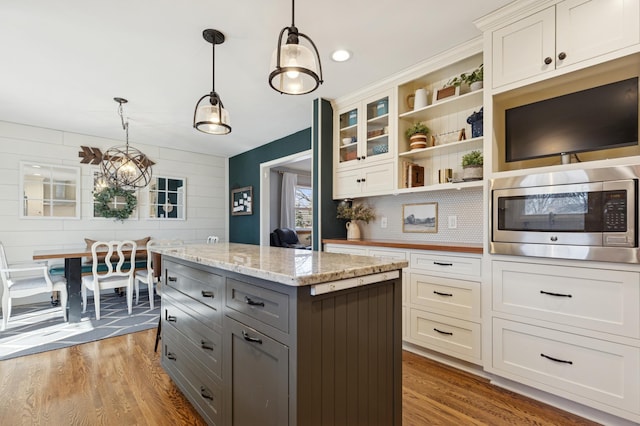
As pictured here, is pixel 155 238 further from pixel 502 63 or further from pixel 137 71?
pixel 502 63

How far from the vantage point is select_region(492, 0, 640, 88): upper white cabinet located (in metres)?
1.65

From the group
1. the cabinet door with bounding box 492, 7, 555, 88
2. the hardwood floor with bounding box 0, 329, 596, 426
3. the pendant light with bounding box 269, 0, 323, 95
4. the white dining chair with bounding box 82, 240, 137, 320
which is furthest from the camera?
the white dining chair with bounding box 82, 240, 137, 320

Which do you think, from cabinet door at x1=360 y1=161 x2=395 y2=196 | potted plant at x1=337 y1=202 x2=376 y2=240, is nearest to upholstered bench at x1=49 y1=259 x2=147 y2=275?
potted plant at x1=337 y1=202 x2=376 y2=240

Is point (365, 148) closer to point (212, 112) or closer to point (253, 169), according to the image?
point (212, 112)

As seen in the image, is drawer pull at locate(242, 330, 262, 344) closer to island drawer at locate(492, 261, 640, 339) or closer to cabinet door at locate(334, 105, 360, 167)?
island drawer at locate(492, 261, 640, 339)

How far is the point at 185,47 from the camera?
2.43 meters

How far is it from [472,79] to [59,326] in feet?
15.8

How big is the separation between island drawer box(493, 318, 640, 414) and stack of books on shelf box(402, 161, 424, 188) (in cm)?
133

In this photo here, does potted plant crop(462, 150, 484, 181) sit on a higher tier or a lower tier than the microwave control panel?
higher

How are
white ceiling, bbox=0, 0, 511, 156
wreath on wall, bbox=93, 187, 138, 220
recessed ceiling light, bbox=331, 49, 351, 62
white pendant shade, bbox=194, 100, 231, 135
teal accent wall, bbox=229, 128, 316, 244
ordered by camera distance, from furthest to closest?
wreath on wall, bbox=93, 187, 138, 220, teal accent wall, bbox=229, 128, 316, 244, recessed ceiling light, bbox=331, 49, 351, 62, white pendant shade, bbox=194, 100, 231, 135, white ceiling, bbox=0, 0, 511, 156

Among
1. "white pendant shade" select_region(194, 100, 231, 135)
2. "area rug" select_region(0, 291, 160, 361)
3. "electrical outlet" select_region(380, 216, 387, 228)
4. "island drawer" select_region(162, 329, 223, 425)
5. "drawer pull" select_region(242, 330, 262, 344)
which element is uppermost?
"white pendant shade" select_region(194, 100, 231, 135)

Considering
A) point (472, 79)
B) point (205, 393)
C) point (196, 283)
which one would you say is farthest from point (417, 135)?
point (205, 393)

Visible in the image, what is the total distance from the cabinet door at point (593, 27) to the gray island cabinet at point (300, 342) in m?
1.67

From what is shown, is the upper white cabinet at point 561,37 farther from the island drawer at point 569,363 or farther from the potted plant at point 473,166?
the island drawer at point 569,363
